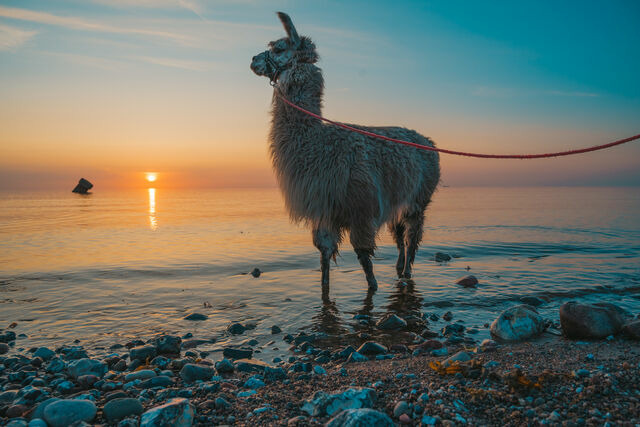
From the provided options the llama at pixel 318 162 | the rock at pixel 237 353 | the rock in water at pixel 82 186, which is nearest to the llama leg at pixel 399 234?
the llama at pixel 318 162

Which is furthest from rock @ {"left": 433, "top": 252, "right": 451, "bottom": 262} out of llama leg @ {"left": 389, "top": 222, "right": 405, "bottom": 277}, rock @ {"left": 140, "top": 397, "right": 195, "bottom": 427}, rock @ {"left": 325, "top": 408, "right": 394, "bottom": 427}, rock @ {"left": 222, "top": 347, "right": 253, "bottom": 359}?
rock @ {"left": 140, "top": 397, "right": 195, "bottom": 427}

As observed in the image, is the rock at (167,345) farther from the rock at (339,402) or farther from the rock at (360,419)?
the rock at (360,419)

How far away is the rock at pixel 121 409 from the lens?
2586mm

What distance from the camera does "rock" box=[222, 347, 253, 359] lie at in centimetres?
407

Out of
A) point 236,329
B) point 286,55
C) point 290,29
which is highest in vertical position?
point 290,29

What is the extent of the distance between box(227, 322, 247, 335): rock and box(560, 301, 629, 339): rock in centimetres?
384

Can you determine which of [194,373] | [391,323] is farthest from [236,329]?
[391,323]

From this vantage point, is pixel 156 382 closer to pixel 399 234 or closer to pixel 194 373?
pixel 194 373

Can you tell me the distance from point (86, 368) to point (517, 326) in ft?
14.9

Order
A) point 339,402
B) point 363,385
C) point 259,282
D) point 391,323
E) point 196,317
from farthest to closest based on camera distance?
1. point 259,282
2. point 196,317
3. point 391,323
4. point 363,385
5. point 339,402

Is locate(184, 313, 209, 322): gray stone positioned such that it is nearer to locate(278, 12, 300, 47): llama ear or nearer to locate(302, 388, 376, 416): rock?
locate(302, 388, 376, 416): rock

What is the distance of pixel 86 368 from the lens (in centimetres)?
351

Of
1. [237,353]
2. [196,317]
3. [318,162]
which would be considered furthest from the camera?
[318,162]

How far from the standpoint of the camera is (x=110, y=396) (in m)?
2.94
